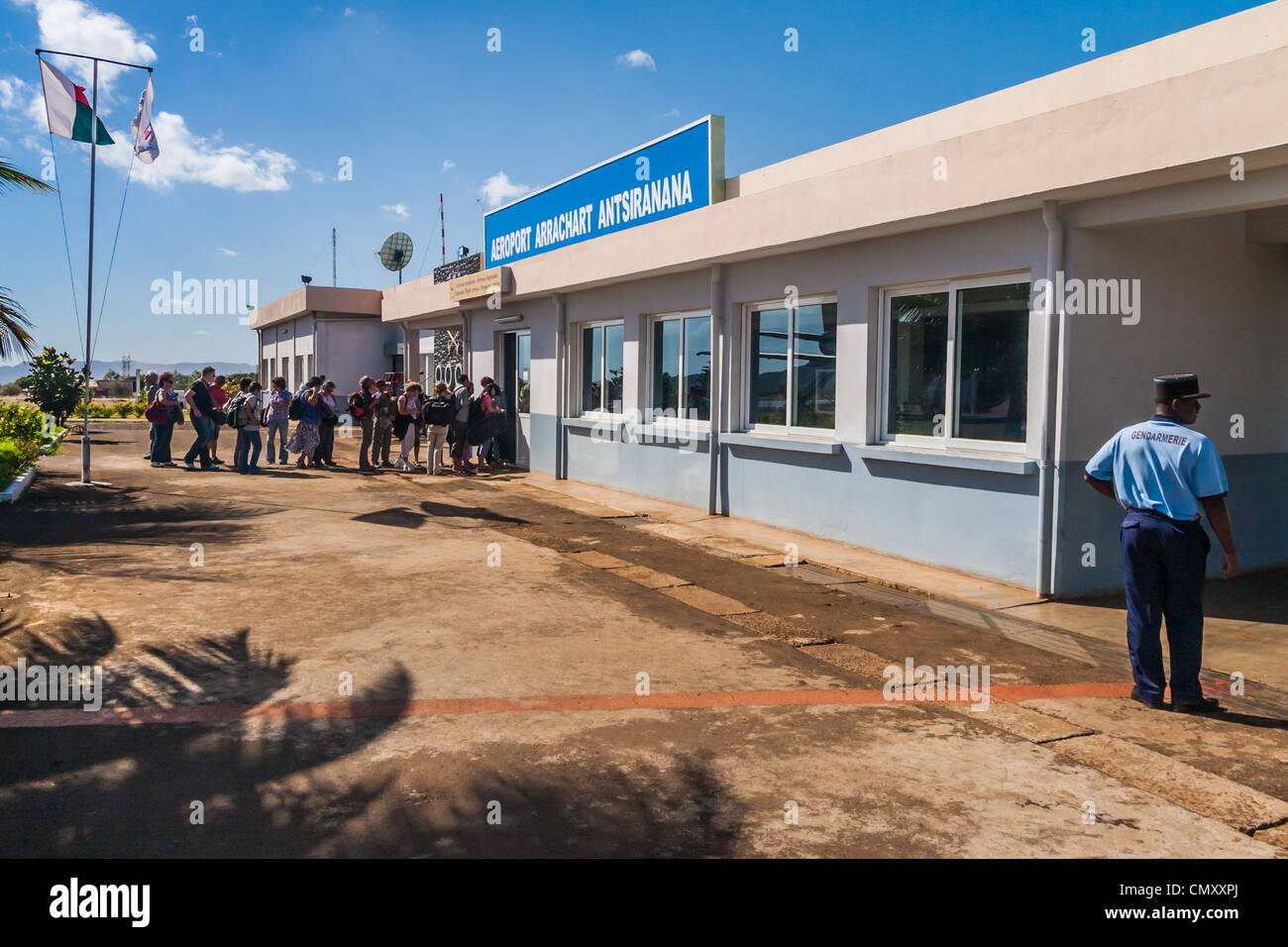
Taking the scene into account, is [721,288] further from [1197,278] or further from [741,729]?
[741,729]

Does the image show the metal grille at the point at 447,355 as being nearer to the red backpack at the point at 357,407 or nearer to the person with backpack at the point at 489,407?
the person with backpack at the point at 489,407

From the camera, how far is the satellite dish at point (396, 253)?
1283 inches

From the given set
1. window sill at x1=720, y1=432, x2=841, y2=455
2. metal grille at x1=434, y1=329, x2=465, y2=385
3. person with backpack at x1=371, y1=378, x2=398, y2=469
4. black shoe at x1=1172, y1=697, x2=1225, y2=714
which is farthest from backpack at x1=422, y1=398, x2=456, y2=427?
black shoe at x1=1172, y1=697, x2=1225, y2=714

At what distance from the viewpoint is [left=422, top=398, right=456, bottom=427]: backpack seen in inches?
680

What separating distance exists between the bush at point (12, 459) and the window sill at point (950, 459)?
11.3 meters

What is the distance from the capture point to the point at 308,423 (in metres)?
18.6

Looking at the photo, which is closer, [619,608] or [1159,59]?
[619,608]

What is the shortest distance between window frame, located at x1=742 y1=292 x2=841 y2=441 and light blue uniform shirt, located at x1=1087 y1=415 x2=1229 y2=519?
5.16 metres

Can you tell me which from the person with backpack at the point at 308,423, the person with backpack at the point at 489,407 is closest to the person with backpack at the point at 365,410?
the person with backpack at the point at 308,423

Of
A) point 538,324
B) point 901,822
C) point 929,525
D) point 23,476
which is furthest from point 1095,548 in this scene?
point 23,476

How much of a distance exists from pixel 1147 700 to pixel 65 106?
15590 mm

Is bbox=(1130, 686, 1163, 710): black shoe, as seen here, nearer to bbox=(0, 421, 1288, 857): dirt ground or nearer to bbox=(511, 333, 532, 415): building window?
bbox=(0, 421, 1288, 857): dirt ground

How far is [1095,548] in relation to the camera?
8188mm
